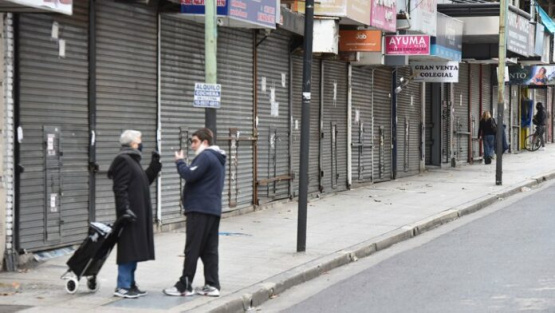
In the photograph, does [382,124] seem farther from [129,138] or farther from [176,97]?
[129,138]

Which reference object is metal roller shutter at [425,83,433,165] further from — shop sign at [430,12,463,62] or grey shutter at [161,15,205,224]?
grey shutter at [161,15,205,224]

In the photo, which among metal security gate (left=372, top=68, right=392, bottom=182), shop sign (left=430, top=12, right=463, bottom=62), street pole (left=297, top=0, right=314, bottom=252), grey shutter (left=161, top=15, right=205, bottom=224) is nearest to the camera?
street pole (left=297, top=0, right=314, bottom=252)

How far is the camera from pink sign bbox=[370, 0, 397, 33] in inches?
933

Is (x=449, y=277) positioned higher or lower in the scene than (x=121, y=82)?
lower

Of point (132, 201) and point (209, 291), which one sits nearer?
point (132, 201)

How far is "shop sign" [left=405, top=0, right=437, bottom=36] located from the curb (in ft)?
19.8

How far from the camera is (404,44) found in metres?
25.7

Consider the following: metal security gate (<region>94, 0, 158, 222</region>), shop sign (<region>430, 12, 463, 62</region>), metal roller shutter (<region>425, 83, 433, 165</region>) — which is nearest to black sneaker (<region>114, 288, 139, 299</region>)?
metal security gate (<region>94, 0, 158, 222</region>)

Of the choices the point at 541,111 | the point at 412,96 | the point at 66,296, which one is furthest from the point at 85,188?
the point at 541,111

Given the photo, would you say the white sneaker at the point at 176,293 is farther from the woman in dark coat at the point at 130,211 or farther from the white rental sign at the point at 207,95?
the white rental sign at the point at 207,95

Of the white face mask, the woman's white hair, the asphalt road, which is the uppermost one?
the woman's white hair

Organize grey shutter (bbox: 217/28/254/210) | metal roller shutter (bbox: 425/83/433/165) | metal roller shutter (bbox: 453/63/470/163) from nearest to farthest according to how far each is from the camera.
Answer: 1. grey shutter (bbox: 217/28/254/210)
2. metal roller shutter (bbox: 425/83/433/165)
3. metal roller shutter (bbox: 453/63/470/163)

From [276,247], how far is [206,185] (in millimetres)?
4416

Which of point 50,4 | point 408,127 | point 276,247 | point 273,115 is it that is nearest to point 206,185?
point 50,4
